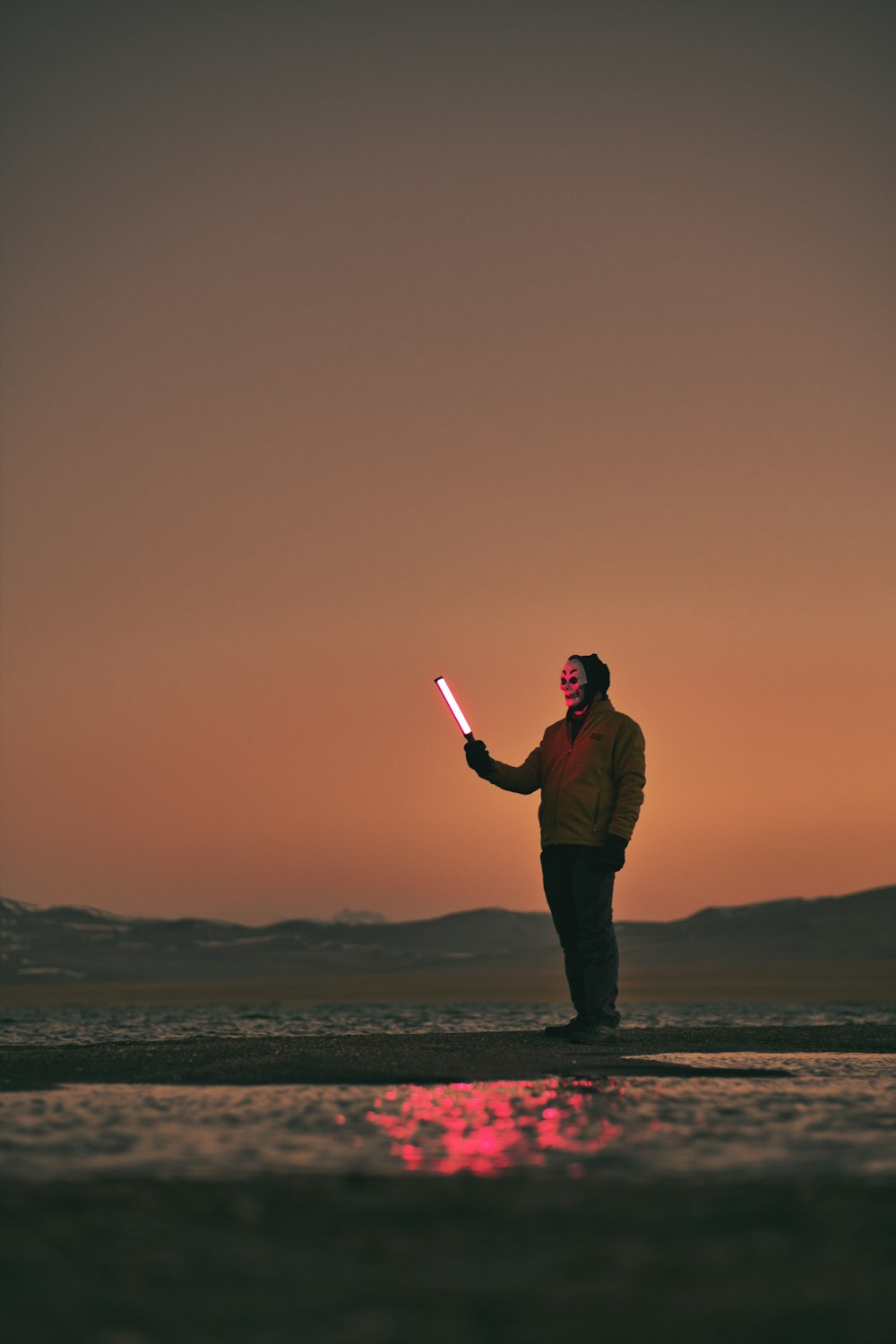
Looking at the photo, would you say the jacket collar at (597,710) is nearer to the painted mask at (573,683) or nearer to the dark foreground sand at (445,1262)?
the painted mask at (573,683)

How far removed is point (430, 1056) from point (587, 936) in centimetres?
239

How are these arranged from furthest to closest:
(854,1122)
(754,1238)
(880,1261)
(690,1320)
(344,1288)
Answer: (854,1122)
(754,1238)
(880,1261)
(344,1288)
(690,1320)

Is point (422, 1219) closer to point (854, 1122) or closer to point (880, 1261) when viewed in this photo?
point (880, 1261)

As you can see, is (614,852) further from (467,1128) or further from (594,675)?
(467,1128)

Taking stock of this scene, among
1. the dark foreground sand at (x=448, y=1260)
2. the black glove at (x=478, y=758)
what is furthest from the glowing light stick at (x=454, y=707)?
the dark foreground sand at (x=448, y=1260)

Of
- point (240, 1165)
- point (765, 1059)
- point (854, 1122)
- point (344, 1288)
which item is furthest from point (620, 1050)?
point (344, 1288)

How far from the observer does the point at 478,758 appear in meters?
10.7

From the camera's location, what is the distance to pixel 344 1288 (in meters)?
2.78

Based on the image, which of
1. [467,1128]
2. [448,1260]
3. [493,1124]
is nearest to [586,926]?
[493,1124]

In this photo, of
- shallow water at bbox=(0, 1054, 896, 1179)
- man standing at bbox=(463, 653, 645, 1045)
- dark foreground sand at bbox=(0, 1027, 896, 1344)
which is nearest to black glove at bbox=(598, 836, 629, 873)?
man standing at bbox=(463, 653, 645, 1045)

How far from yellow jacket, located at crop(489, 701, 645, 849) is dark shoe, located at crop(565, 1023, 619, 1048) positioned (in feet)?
3.94

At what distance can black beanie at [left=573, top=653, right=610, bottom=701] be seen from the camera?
34.2 ft

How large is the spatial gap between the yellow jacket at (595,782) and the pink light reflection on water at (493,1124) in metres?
3.24

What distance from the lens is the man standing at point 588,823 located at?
982 cm
